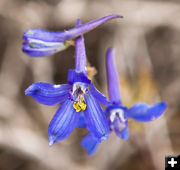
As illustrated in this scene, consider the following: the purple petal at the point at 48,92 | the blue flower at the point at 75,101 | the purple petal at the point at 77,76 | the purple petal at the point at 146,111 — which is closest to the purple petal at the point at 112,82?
the purple petal at the point at 146,111

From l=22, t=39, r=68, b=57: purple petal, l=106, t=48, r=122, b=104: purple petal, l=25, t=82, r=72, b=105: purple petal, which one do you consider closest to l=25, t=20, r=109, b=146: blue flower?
l=25, t=82, r=72, b=105: purple petal

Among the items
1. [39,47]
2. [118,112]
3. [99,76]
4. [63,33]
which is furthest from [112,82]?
[99,76]

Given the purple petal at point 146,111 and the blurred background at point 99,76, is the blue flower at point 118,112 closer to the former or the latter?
the purple petal at point 146,111

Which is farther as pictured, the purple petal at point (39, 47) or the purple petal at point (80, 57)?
the purple petal at point (39, 47)

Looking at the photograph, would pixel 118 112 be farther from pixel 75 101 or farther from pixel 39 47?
pixel 39 47

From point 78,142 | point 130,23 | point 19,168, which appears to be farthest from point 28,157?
point 130,23

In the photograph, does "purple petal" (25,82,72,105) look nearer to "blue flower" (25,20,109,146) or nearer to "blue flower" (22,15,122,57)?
"blue flower" (25,20,109,146)
